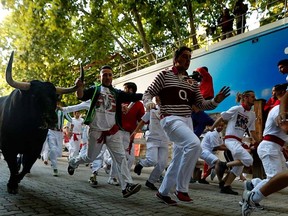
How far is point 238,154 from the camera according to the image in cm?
689

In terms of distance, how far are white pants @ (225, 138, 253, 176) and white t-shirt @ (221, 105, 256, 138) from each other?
18 centimetres

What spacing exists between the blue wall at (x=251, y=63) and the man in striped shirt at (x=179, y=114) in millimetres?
7252

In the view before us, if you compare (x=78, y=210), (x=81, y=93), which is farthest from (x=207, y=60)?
(x=78, y=210)

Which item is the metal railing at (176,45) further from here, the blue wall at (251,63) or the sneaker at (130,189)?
the sneaker at (130,189)

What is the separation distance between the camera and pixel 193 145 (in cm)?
502

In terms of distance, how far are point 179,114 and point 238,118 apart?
2338 mm

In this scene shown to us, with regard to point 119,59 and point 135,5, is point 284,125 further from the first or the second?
point 119,59

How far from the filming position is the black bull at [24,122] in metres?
5.75

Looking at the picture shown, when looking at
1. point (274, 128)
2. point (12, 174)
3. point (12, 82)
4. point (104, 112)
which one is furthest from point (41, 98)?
point (274, 128)

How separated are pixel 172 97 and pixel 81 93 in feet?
5.27

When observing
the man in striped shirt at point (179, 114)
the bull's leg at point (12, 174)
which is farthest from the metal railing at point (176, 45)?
the bull's leg at point (12, 174)

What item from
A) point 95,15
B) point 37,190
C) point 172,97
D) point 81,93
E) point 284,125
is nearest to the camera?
point 284,125

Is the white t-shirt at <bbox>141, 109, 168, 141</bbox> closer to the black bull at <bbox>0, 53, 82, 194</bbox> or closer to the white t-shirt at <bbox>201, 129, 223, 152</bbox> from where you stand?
the white t-shirt at <bbox>201, 129, 223, 152</bbox>

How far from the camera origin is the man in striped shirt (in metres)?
5.11
